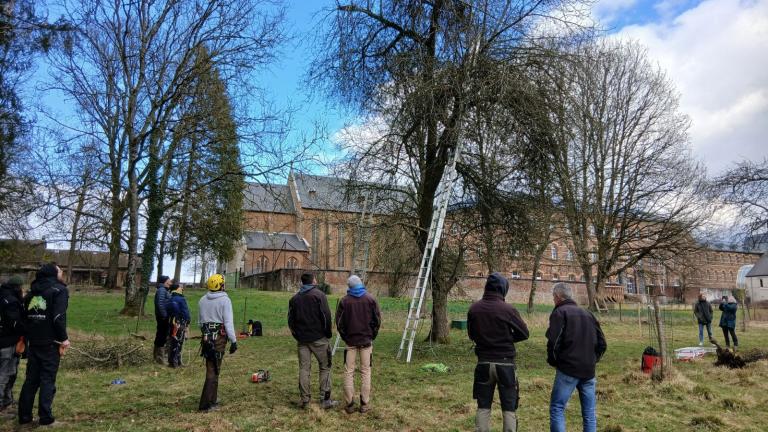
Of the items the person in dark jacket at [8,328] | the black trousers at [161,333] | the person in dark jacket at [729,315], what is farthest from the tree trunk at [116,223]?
the person in dark jacket at [729,315]

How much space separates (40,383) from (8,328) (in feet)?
4.54

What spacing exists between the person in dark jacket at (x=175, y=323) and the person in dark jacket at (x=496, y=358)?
7530 millimetres

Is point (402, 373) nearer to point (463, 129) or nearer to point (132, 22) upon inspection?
point (463, 129)

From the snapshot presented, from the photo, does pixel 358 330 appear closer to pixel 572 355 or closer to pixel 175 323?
pixel 572 355

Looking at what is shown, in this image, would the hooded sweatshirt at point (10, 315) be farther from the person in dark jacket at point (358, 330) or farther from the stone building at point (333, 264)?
the stone building at point (333, 264)

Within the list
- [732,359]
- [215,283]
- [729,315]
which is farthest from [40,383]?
[729,315]

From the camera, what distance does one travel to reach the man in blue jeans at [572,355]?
562 cm

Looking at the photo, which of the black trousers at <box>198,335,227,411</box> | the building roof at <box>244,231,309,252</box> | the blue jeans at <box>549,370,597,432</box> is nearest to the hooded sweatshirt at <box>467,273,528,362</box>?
the blue jeans at <box>549,370,597,432</box>

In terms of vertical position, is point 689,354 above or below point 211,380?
below

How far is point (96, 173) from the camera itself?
1756 cm

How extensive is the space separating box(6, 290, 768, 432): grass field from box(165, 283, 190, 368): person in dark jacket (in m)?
0.38

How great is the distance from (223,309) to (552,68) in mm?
9054

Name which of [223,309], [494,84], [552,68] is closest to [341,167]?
[494,84]

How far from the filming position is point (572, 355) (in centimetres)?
562
